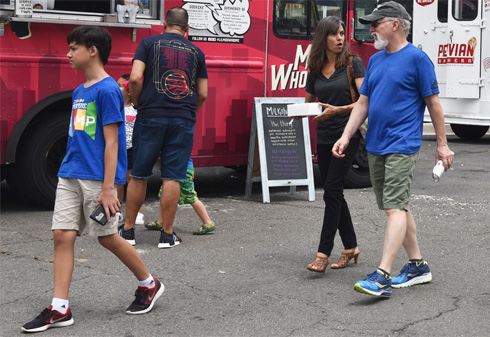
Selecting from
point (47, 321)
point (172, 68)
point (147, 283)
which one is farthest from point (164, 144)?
point (47, 321)

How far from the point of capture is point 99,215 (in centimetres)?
442

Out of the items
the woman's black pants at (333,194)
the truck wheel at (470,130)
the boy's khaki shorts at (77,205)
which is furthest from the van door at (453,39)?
the boy's khaki shorts at (77,205)

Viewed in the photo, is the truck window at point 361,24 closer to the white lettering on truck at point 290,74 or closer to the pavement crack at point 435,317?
the white lettering on truck at point 290,74

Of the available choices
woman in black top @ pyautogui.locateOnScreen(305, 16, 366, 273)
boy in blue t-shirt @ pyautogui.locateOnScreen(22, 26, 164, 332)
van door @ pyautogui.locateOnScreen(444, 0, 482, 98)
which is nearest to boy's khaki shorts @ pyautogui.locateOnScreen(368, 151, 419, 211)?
woman in black top @ pyautogui.locateOnScreen(305, 16, 366, 273)

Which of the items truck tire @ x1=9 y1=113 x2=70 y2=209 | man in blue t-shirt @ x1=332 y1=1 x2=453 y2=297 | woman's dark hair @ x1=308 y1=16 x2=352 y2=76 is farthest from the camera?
truck tire @ x1=9 y1=113 x2=70 y2=209

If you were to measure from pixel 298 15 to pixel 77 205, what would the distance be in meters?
5.17

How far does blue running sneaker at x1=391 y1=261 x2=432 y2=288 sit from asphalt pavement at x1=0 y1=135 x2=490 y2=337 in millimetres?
59

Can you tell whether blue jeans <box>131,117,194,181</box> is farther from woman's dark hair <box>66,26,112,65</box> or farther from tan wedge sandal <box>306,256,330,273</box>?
woman's dark hair <box>66,26,112,65</box>

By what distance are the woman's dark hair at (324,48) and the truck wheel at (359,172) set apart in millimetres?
3738

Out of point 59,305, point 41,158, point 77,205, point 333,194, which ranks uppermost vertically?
point 77,205

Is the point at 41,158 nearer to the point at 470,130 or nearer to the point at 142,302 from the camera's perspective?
the point at 142,302

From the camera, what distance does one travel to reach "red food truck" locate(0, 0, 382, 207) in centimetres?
749

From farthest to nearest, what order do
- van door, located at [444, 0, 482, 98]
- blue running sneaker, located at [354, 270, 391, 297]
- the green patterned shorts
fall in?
van door, located at [444, 0, 482, 98]
the green patterned shorts
blue running sneaker, located at [354, 270, 391, 297]

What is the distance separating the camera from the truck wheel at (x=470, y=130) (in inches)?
599
